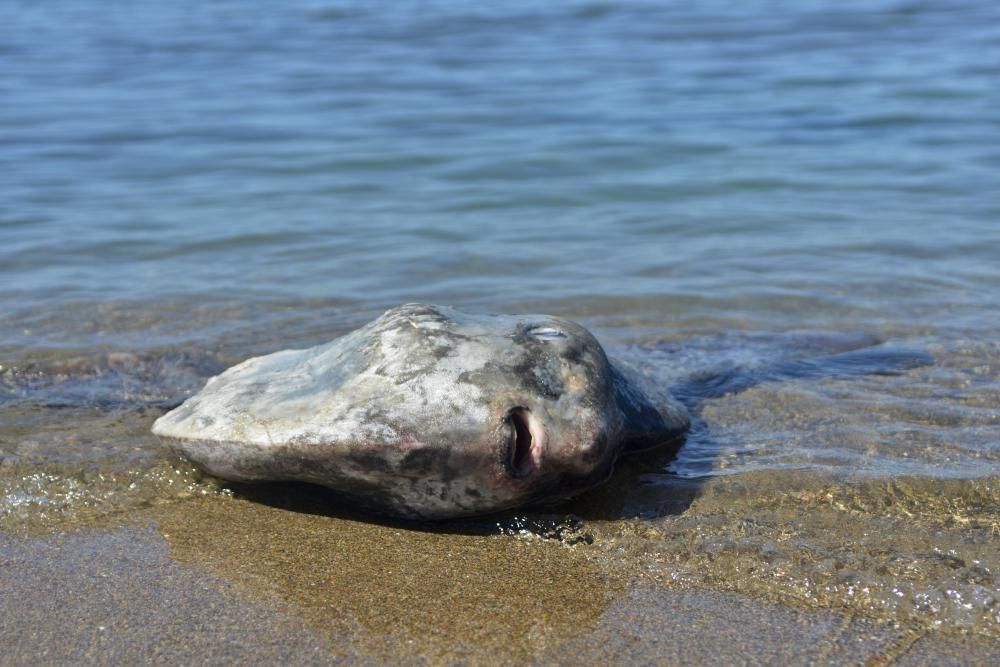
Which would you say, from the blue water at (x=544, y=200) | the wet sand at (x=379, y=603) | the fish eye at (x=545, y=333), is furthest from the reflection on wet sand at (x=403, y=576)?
the blue water at (x=544, y=200)

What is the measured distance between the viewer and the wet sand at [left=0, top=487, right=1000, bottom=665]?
2.57 meters

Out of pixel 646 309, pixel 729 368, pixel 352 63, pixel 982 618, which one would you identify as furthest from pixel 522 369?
pixel 352 63

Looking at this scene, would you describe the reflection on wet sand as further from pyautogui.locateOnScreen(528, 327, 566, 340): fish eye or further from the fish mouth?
pyautogui.locateOnScreen(528, 327, 566, 340): fish eye

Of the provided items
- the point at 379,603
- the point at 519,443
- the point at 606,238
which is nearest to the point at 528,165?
the point at 606,238

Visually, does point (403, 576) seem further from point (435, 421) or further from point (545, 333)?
point (545, 333)

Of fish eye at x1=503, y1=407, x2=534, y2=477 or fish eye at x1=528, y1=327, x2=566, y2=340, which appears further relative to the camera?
fish eye at x1=528, y1=327, x2=566, y2=340

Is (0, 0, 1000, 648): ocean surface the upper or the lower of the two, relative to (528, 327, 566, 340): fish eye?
lower

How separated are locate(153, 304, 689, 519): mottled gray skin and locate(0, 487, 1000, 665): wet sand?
0.13m

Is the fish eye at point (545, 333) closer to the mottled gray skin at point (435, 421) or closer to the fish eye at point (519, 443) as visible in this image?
the mottled gray skin at point (435, 421)

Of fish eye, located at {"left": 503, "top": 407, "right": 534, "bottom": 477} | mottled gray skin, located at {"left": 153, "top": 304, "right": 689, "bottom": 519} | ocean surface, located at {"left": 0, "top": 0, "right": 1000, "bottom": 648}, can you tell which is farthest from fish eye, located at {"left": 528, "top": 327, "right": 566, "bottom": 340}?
ocean surface, located at {"left": 0, "top": 0, "right": 1000, "bottom": 648}

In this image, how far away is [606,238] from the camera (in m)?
6.79

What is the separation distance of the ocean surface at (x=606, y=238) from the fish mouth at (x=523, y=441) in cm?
26

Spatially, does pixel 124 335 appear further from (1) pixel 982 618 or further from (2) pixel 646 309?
(1) pixel 982 618

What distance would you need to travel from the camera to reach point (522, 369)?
10.3 ft
